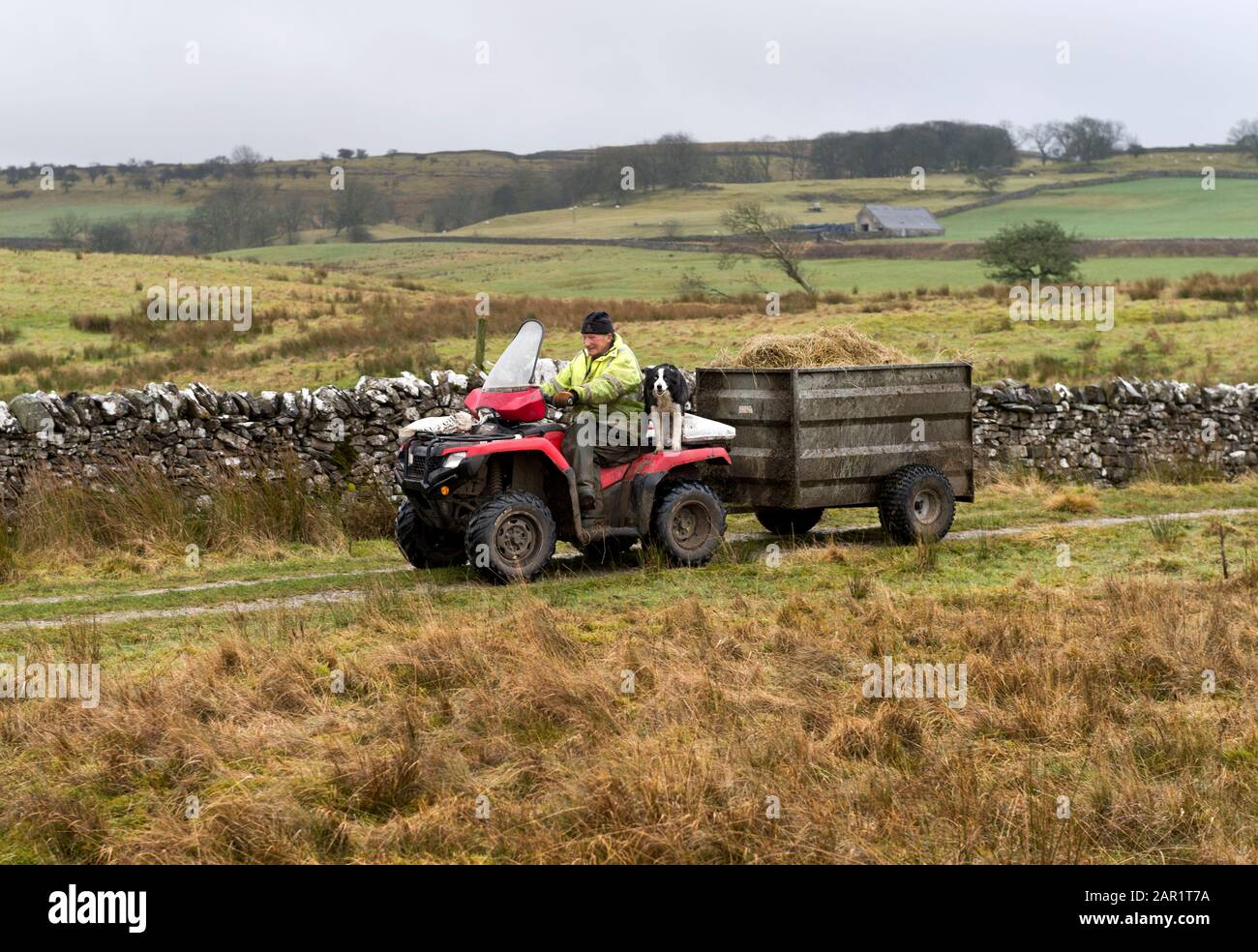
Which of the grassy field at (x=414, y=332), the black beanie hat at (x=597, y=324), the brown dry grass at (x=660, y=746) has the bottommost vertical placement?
the brown dry grass at (x=660, y=746)

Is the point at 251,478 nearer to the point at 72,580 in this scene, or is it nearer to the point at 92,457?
the point at 92,457

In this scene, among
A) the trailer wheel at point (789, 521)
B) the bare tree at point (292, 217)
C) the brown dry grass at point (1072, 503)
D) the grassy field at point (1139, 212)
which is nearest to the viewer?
the trailer wheel at point (789, 521)

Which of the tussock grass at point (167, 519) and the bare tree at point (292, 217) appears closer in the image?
the tussock grass at point (167, 519)

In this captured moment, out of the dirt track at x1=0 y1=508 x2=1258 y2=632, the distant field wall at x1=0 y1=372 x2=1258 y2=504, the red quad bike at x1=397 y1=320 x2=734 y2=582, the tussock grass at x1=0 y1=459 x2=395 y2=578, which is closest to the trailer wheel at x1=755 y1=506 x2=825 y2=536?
the dirt track at x1=0 y1=508 x2=1258 y2=632

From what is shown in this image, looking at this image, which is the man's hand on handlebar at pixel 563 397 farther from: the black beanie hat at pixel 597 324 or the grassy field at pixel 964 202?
the grassy field at pixel 964 202

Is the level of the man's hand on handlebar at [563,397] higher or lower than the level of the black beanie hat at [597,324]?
lower

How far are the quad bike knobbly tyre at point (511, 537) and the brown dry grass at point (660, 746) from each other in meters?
1.42

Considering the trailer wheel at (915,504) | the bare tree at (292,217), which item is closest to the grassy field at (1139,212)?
the bare tree at (292,217)

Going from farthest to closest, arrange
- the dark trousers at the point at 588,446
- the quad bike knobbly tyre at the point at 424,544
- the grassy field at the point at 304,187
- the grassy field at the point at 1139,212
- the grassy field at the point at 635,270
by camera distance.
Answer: the grassy field at the point at 304,187, the grassy field at the point at 1139,212, the grassy field at the point at 635,270, the quad bike knobbly tyre at the point at 424,544, the dark trousers at the point at 588,446

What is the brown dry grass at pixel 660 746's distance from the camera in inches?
212

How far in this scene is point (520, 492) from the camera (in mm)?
10500

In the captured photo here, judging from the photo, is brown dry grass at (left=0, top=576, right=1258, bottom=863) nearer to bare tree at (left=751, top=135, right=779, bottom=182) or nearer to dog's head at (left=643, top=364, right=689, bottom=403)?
dog's head at (left=643, top=364, right=689, bottom=403)

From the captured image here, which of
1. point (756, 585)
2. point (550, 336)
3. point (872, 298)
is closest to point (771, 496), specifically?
point (756, 585)

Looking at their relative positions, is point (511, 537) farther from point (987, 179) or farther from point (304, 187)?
point (304, 187)
